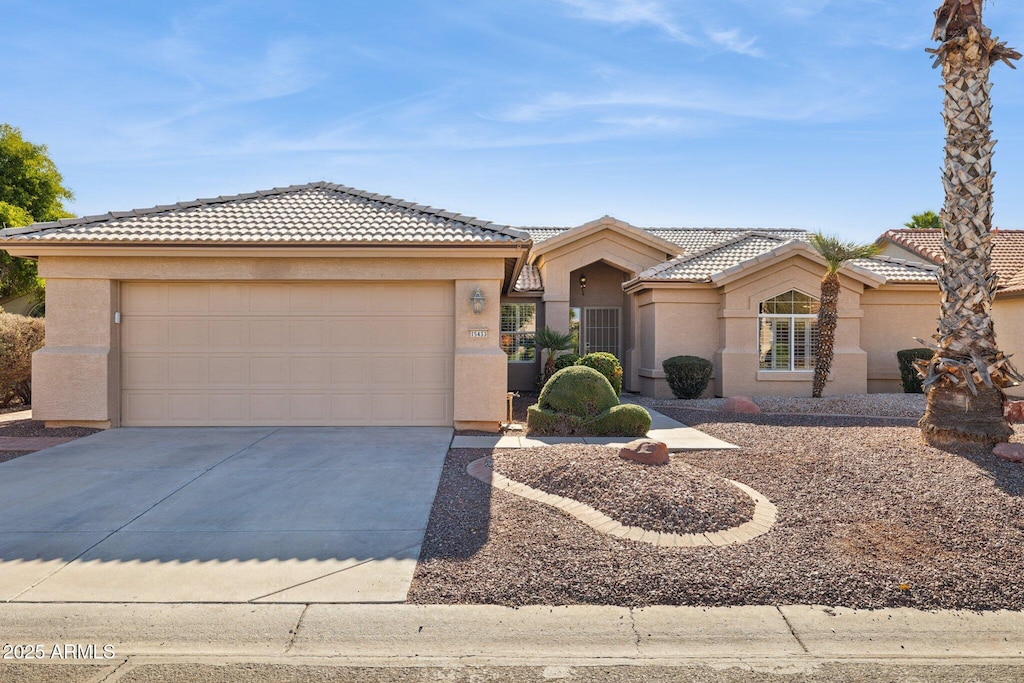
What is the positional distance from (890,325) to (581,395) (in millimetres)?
11439

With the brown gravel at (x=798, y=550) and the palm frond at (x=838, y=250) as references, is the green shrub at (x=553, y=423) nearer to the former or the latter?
the brown gravel at (x=798, y=550)

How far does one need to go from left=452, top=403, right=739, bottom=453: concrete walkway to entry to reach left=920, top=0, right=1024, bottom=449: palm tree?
9.52 ft

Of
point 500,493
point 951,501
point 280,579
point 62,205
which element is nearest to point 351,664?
point 280,579

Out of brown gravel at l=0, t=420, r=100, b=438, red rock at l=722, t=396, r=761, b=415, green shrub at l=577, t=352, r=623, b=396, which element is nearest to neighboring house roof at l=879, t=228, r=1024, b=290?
red rock at l=722, t=396, r=761, b=415

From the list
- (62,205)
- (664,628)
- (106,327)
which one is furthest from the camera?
(62,205)

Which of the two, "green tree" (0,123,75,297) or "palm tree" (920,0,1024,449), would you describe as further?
"green tree" (0,123,75,297)

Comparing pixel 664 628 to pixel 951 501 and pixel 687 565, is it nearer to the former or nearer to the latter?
pixel 687 565

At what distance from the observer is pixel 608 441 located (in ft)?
32.2

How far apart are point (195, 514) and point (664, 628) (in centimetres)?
469

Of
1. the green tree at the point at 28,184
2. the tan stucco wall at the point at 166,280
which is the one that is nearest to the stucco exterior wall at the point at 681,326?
the tan stucco wall at the point at 166,280

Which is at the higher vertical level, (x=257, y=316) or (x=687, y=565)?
(x=257, y=316)

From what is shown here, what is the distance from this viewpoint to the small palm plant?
56.2ft

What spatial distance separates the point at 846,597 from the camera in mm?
4625

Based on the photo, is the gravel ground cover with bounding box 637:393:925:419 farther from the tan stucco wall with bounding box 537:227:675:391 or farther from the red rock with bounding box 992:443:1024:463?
the red rock with bounding box 992:443:1024:463
